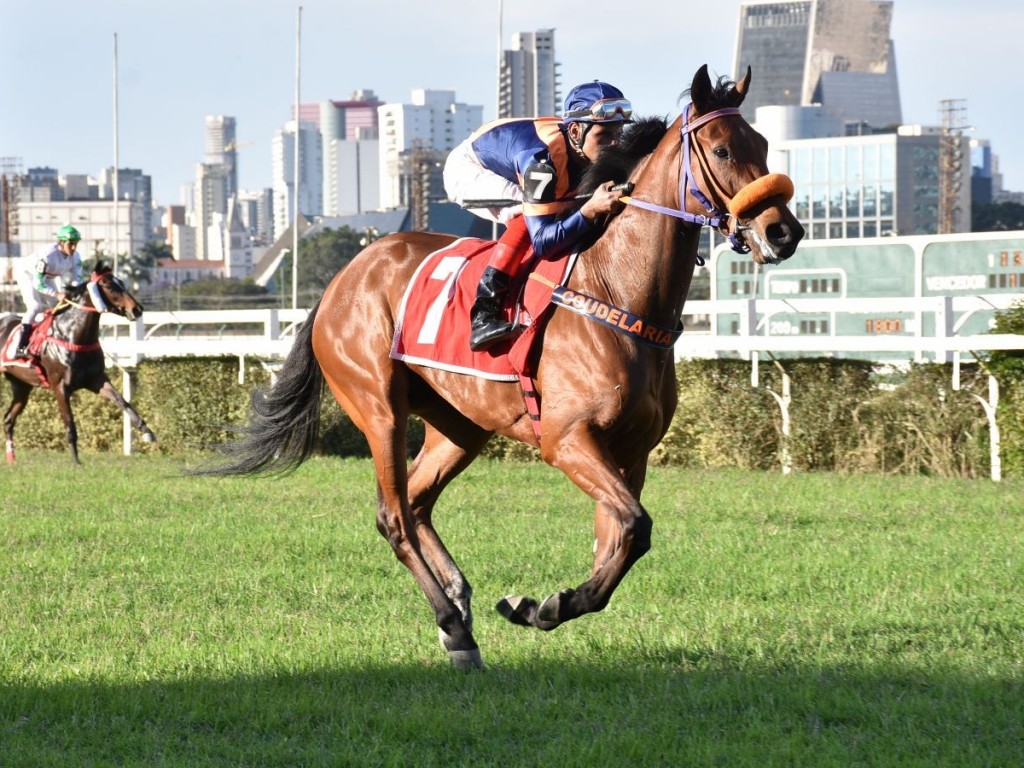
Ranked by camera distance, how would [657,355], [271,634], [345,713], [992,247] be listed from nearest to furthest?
[345,713] → [657,355] → [271,634] → [992,247]

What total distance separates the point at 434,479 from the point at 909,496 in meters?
4.48

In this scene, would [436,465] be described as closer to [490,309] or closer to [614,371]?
[490,309]

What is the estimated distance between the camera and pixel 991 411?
10.1 meters

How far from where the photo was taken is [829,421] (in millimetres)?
10922

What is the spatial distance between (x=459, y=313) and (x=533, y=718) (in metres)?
1.70

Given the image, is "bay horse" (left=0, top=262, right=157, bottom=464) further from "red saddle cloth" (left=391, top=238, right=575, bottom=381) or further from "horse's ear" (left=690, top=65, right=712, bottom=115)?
"horse's ear" (left=690, top=65, right=712, bottom=115)

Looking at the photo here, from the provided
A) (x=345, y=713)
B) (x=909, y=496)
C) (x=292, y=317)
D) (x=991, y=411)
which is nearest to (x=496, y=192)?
(x=345, y=713)

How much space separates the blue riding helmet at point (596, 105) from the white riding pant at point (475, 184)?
1.51 ft

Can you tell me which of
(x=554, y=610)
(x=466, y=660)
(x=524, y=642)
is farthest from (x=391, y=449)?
(x=554, y=610)

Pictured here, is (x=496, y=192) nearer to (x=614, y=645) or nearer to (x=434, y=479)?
(x=434, y=479)

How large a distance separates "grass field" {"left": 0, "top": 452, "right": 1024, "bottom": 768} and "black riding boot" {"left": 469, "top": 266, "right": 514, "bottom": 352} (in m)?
1.13

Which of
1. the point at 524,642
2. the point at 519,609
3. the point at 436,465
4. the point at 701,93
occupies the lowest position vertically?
the point at 524,642

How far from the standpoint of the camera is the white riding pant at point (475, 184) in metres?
5.68

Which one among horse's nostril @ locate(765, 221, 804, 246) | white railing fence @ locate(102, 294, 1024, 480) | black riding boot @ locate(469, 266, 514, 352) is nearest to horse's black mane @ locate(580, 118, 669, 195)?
black riding boot @ locate(469, 266, 514, 352)
